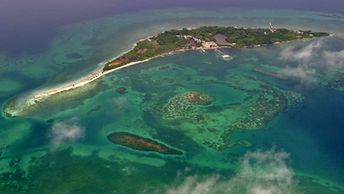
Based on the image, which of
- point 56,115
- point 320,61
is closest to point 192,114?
point 56,115

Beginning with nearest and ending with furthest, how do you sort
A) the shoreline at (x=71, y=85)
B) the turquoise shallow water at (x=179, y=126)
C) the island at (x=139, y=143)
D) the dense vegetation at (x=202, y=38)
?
the turquoise shallow water at (x=179, y=126), the island at (x=139, y=143), the shoreline at (x=71, y=85), the dense vegetation at (x=202, y=38)

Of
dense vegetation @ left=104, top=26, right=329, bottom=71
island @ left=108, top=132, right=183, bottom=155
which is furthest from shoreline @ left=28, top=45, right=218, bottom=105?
island @ left=108, top=132, right=183, bottom=155

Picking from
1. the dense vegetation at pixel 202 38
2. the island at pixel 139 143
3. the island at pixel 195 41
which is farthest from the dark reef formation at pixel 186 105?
the dense vegetation at pixel 202 38

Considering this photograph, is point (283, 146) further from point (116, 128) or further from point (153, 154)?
point (116, 128)

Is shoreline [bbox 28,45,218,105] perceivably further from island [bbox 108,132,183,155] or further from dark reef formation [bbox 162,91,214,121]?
island [bbox 108,132,183,155]

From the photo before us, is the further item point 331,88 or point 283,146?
point 331,88

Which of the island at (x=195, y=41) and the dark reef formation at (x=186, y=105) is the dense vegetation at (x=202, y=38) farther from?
the dark reef formation at (x=186, y=105)

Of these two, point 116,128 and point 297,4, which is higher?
point 297,4
